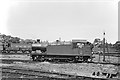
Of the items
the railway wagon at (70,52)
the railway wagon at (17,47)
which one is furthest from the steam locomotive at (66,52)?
the railway wagon at (17,47)

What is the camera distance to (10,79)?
1220 cm

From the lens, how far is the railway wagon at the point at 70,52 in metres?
24.5

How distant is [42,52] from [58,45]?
8.78 ft

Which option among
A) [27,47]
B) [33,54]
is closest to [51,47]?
[33,54]

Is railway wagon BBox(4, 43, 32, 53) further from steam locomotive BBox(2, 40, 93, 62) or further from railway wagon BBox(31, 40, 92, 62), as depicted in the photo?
railway wagon BBox(31, 40, 92, 62)

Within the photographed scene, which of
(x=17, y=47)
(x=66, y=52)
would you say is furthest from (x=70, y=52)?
(x=17, y=47)

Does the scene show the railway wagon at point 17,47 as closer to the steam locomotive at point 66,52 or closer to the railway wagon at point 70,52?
the steam locomotive at point 66,52

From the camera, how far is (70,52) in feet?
81.1

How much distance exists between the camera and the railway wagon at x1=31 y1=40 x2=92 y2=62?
80.2ft

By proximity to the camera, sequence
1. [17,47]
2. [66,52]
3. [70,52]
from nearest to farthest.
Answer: [70,52]
[66,52]
[17,47]

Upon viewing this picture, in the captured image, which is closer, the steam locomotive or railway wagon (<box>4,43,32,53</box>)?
the steam locomotive

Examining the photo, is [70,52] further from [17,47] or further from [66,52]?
[17,47]

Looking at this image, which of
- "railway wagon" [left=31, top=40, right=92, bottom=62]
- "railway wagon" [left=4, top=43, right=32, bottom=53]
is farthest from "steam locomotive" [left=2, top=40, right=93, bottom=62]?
"railway wagon" [left=4, top=43, right=32, bottom=53]

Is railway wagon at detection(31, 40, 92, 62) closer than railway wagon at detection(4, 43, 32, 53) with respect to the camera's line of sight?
Yes
